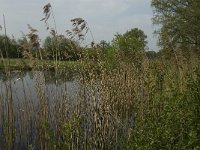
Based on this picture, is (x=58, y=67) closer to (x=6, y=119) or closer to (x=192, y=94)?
(x=6, y=119)

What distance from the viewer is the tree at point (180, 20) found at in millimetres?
30234

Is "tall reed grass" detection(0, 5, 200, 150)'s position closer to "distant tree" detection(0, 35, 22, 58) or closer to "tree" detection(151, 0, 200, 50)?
"distant tree" detection(0, 35, 22, 58)

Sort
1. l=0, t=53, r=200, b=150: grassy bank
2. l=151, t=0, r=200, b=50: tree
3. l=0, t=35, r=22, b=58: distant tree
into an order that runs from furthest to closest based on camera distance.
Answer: l=151, t=0, r=200, b=50: tree
l=0, t=35, r=22, b=58: distant tree
l=0, t=53, r=200, b=150: grassy bank

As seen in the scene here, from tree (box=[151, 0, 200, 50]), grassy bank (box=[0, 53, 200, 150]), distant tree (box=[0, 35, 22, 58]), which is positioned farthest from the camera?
tree (box=[151, 0, 200, 50])

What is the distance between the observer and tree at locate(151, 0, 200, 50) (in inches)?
1190

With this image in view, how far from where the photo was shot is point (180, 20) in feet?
106

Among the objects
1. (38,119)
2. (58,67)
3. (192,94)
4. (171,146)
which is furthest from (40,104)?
(192,94)

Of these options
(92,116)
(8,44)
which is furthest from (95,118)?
(8,44)

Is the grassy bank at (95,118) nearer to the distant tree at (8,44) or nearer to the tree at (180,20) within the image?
the distant tree at (8,44)

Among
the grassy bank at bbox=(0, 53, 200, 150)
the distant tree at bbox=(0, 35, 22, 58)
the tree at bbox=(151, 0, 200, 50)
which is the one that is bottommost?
the grassy bank at bbox=(0, 53, 200, 150)

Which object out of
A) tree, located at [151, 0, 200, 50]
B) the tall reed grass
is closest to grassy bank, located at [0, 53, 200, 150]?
the tall reed grass

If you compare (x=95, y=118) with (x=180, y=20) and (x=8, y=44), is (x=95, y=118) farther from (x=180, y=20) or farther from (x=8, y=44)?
(x=180, y=20)

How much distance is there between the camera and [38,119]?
609cm

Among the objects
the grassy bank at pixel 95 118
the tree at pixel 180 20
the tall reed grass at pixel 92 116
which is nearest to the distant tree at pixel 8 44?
the tall reed grass at pixel 92 116
